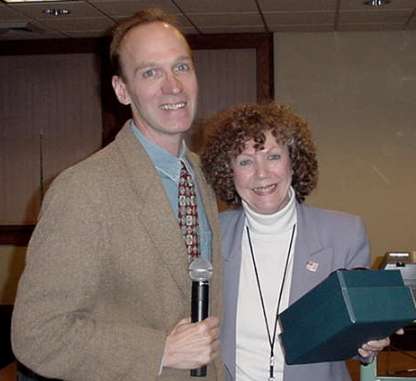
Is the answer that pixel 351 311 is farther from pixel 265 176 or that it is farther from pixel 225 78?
pixel 225 78

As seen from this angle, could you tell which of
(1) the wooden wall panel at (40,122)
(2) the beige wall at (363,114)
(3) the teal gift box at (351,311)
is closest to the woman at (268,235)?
(3) the teal gift box at (351,311)

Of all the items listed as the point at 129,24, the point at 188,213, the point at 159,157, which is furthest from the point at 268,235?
the point at 129,24

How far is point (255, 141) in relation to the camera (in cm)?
203

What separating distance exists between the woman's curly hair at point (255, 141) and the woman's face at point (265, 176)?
0.8 inches

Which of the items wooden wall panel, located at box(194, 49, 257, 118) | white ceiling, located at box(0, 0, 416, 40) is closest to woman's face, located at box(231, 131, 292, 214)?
white ceiling, located at box(0, 0, 416, 40)

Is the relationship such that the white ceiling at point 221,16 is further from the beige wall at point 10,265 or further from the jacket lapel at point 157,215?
the jacket lapel at point 157,215

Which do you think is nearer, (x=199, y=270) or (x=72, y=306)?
(x=72, y=306)

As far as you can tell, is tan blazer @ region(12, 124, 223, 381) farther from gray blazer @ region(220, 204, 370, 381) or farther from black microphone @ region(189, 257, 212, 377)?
gray blazer @ region(220, 204, 370, 381)

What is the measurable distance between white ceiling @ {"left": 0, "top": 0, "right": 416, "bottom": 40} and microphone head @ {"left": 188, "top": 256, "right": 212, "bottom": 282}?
3962 mm

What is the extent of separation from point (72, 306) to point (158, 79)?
0.62 meters

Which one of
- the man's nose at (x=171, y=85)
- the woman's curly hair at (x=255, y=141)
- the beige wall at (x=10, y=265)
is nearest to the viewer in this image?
the man's nose at (x=171, y=85)

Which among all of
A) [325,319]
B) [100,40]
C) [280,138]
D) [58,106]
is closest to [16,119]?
[58,106]

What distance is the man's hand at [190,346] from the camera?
1492 millimetres

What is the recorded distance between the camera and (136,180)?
5.36 ft
